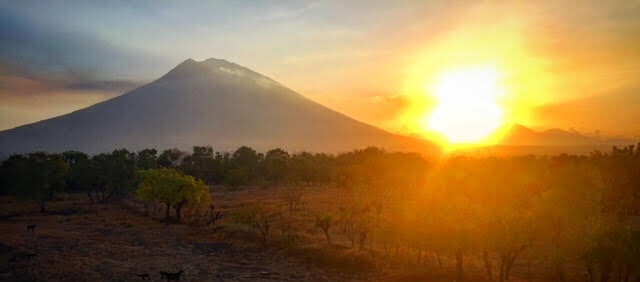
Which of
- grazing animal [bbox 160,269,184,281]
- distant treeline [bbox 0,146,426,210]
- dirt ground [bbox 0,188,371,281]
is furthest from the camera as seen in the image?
distant treeline [bbox 0,146,426,210]

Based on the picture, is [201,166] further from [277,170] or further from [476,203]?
[476,203]

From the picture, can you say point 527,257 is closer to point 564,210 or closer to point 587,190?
point 564,210

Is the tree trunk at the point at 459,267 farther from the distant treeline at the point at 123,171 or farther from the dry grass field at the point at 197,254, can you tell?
the distant treeline at the point at 123,171

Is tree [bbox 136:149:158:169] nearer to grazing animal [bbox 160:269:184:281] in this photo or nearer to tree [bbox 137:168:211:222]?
tree [bbox 137:168:211:222]

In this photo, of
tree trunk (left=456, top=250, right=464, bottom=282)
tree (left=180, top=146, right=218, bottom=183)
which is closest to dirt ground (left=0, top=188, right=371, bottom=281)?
tree trunk (left=456, top=250, right=464, bottom=282)

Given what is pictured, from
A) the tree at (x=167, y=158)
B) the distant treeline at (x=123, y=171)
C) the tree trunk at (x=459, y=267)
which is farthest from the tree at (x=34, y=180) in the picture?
the tree trunk at (x=459, y=267)

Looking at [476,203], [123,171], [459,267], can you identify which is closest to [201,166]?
[123,171]

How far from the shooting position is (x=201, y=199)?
54.2 m

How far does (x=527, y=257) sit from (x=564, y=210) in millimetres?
4155

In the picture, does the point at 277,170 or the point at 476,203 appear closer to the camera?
the point at 476,203

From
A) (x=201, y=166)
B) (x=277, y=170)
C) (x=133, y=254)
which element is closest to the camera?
(x=133, y=254)

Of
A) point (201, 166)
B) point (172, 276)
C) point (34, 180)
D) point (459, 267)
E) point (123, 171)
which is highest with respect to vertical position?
point (201, 166)

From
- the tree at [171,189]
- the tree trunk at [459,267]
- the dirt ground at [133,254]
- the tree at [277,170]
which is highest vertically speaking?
the tree at [277,170]

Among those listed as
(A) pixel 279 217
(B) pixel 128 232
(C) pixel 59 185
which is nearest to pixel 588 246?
(A) pixel 279 217
